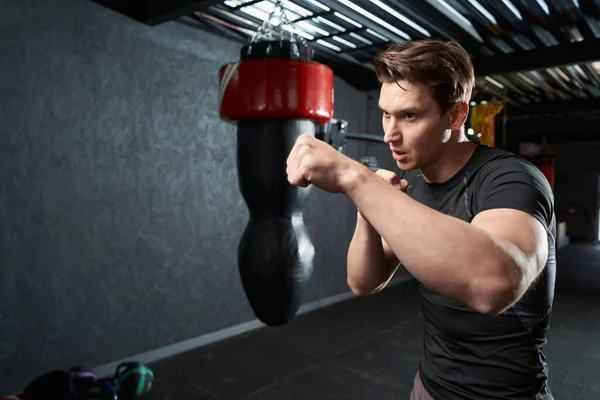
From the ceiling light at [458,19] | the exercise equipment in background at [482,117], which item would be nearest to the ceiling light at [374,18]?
the ceiling light at [458,19]

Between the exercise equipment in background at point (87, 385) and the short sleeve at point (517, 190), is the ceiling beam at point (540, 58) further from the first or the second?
the exercise equipment in background at point (87, 385)

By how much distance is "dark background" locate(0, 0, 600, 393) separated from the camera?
2.35 metres

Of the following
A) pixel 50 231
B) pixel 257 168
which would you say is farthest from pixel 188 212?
pixel 257 168

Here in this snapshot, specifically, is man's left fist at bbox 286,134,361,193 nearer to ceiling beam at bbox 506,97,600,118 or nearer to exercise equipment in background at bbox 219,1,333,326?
exercise equipment in background at bbox 219,1,333,326

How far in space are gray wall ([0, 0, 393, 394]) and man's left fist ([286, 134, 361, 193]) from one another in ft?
7.32

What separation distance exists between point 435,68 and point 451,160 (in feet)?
0.69

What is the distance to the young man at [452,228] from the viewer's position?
55cm

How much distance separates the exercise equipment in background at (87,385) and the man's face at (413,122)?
6.96ft

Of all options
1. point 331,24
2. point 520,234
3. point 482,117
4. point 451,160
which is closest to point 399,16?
point 331,24

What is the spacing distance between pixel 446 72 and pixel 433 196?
0.93 ft

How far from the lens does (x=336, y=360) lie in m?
3.12

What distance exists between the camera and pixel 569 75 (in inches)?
190

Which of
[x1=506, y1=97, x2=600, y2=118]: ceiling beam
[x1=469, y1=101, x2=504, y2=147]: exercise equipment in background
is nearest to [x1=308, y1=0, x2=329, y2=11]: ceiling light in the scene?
[x1=469, y1=101, x2=504, y2=147]: exercise equipment in background

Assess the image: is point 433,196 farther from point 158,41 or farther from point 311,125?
point 158,41
